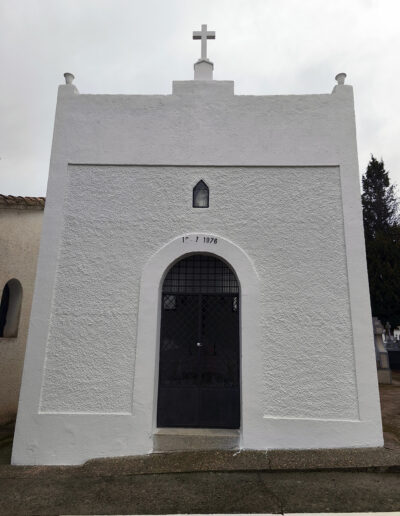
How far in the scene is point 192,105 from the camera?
19.0ft

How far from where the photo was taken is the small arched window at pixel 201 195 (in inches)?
217

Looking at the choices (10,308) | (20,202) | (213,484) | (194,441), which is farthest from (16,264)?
(213,484)

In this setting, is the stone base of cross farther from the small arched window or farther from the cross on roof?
the small arched window

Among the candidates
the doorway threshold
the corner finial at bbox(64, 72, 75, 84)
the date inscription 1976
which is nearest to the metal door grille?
the date inscription 1976

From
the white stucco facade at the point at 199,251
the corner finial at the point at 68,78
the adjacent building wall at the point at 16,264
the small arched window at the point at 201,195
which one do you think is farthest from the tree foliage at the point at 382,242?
the corner finial at the point at 68,78

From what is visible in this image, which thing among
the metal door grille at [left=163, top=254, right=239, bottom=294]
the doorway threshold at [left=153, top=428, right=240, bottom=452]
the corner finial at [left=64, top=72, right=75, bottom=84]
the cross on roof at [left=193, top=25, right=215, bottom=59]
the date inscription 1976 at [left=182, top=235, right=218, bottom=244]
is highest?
the cross on roof at [left=193, top=25, right=215, bottom=59]

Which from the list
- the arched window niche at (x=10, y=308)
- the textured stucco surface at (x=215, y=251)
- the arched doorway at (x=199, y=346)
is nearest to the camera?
the textured stucco surface at (x=215, y=251)

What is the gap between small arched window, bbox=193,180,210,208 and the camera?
551 centimetres

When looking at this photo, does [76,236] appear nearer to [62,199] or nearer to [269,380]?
[62,199]

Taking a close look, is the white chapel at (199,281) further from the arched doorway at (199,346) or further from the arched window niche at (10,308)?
the arched window niche at (10,308)

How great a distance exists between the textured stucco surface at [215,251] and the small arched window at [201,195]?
3.3 inches

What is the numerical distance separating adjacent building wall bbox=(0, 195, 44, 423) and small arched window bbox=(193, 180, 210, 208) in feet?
12.8

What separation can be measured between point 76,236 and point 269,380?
3546 millimetres

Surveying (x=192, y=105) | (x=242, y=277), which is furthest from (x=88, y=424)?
(x=192, y=105)
